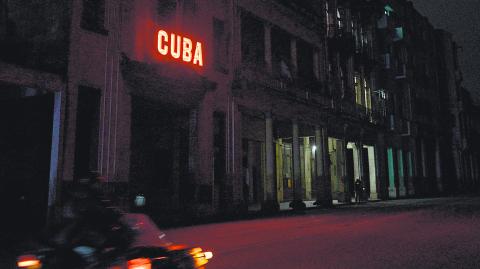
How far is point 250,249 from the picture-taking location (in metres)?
8.70

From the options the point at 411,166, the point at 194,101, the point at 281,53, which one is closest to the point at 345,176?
the point at 281,53

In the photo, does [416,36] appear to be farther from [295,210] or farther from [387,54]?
[295,210]

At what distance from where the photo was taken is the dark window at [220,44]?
20125mm

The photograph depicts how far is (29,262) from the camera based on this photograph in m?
4.19

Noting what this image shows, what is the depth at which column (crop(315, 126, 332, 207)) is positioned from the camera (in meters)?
25.5

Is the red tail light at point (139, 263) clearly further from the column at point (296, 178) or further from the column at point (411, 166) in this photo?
the column at point (411, 166)

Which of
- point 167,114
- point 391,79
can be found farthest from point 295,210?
point 391,79

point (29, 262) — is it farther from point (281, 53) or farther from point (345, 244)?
point (281, 53)

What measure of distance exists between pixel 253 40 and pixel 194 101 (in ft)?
22.9

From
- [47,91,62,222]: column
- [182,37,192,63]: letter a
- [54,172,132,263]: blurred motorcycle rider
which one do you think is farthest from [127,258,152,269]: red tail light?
[182,37,192,63]: letter a

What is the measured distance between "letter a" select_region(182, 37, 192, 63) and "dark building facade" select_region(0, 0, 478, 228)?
0.16ft

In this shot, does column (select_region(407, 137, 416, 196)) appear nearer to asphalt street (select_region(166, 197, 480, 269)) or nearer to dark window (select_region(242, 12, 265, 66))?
dark window (select_region(242, 12, 265, 66))

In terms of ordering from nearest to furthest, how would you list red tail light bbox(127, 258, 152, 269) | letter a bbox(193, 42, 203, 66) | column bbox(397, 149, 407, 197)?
red tail light bbox(127, 258, 152, 269), letter a bbox(193, 42, 203, 66), column bbox(397, 149, 407, 197)

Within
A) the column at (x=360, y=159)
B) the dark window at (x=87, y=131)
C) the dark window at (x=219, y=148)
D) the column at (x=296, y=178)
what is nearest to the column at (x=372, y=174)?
the column at (x=360, y=159)
